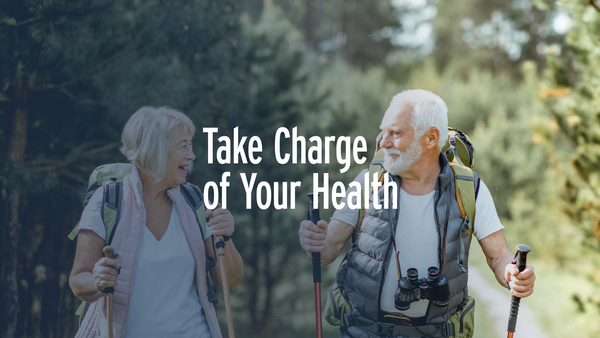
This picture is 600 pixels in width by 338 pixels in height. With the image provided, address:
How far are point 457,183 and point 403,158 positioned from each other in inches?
10.8

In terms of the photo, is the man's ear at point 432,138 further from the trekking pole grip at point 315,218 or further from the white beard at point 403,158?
the trekking pole grip at point 315,218

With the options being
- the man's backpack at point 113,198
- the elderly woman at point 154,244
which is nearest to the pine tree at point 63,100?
the man's backpack at point 113,198

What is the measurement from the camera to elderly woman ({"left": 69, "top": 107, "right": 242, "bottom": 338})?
205 centimetres

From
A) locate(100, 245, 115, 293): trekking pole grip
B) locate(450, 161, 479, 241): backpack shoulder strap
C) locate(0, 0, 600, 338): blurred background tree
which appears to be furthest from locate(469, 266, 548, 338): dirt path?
locate(100, 245, 115, 293): trekking pole grip

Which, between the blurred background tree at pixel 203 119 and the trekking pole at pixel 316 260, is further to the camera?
the blurred background tree at pixel 203 119

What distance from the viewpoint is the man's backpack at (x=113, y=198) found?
80.9 inches

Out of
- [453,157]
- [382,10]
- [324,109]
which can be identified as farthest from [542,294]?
[382,10]

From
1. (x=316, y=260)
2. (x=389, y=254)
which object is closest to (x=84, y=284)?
(x=316, y=260)

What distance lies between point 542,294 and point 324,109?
216 inches

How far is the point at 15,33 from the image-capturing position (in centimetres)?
296

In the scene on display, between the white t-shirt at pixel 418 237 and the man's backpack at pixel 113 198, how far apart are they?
78cm

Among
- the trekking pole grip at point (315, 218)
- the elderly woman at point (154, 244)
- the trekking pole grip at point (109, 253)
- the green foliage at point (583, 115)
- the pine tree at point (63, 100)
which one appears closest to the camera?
the trekking pole grip at point (109, 253)

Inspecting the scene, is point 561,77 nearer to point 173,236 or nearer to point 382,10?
point 173,236

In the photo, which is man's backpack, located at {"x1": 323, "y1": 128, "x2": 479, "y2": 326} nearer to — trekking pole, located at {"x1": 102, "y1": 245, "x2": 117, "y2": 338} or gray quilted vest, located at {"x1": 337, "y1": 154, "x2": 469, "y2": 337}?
gray quilted vest, located at {"x1": 337, "y1": 154, "x2": 469, "y2": 337}
